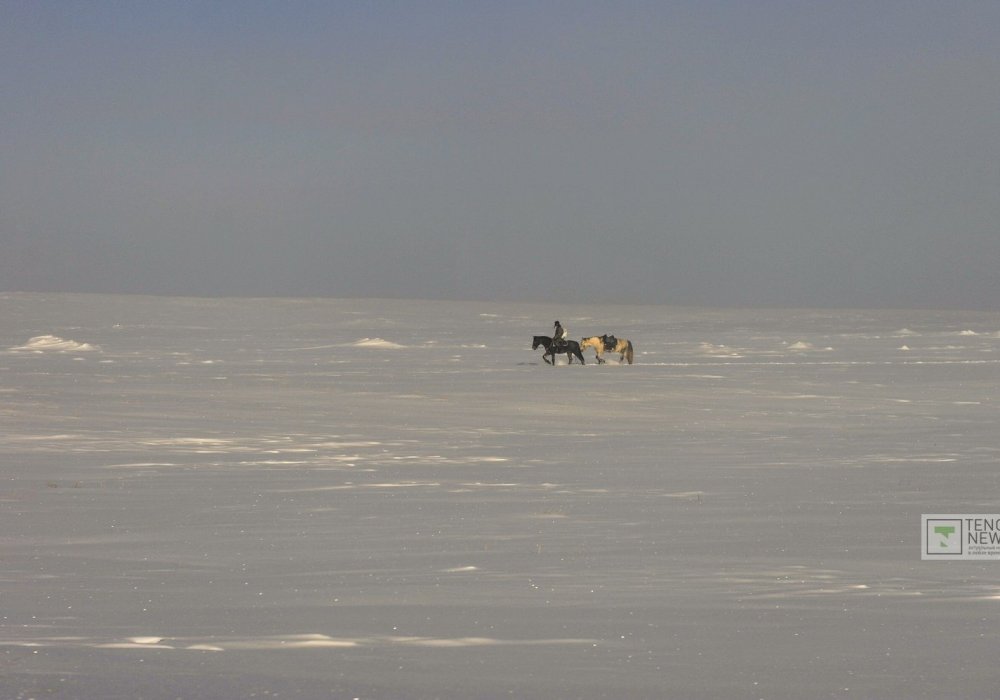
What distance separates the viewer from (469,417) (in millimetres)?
23438

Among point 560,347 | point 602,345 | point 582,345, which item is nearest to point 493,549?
point 560,347

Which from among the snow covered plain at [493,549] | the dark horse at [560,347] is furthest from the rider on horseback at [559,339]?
the snow covered plain at [493,549]

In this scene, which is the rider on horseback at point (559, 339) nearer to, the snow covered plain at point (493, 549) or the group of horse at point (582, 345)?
the group of horse at point (582, 345)

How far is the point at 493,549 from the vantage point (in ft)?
33.6

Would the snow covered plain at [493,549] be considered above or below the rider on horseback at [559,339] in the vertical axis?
below

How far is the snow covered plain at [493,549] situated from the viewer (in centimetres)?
671

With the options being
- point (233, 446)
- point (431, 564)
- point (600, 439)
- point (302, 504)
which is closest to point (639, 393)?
point (600, 439)

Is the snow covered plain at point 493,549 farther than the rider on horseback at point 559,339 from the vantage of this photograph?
No

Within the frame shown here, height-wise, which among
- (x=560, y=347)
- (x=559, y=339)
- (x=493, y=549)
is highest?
(x=559, y=339)

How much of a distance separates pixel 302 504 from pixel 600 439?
24.4ft

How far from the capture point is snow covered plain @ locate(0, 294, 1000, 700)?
22.0ft

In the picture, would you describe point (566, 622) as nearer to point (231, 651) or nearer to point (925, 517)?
point (231, 651)

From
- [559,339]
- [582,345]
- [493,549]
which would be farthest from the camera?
[582,345]

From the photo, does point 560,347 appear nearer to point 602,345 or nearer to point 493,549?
point 602,345
